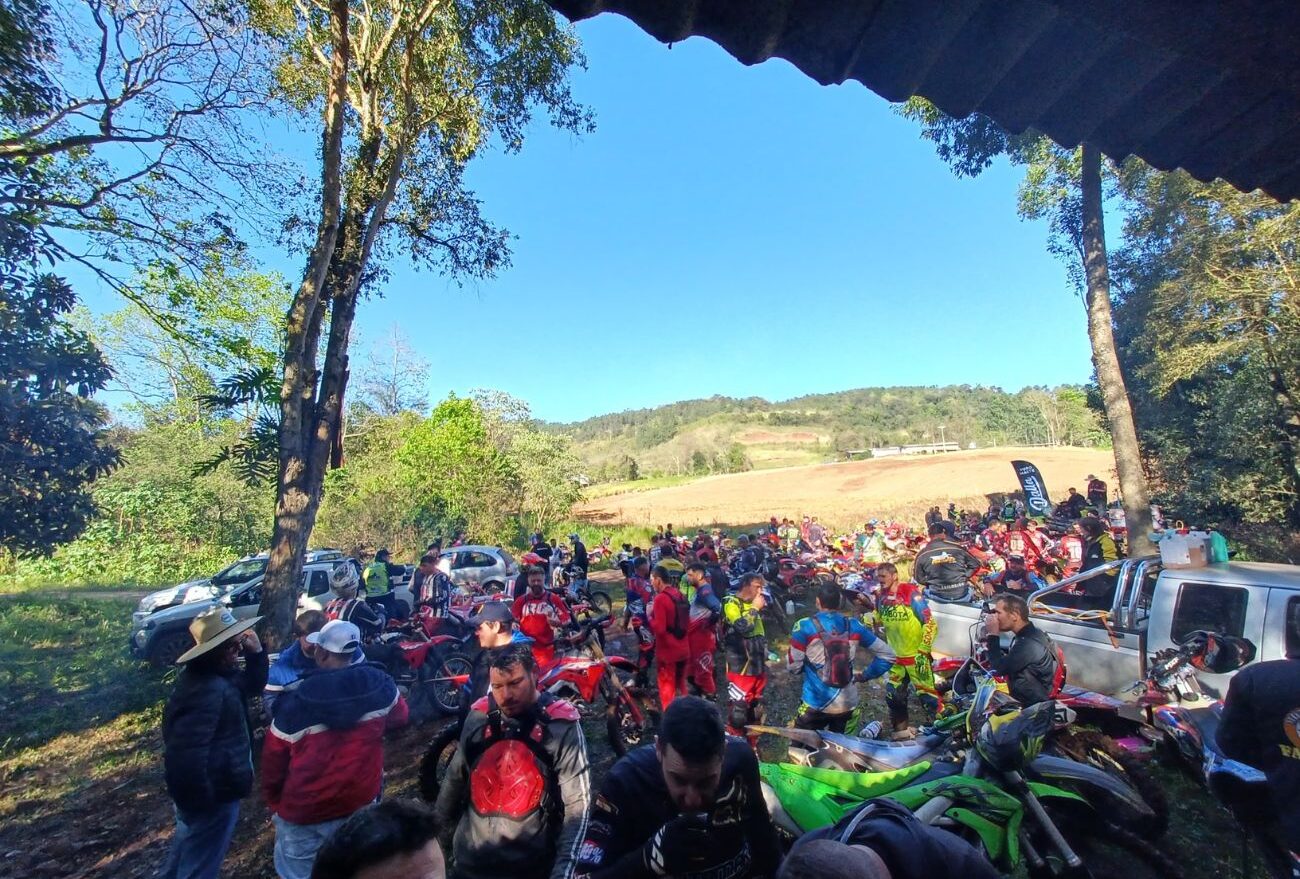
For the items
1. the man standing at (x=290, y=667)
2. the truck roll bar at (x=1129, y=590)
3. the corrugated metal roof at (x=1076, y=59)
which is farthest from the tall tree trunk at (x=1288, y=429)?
the man standing at (x=290, y=667)

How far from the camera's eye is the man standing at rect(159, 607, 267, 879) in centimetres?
309

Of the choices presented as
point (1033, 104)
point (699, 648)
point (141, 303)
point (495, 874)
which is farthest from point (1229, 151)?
point (141, 303)

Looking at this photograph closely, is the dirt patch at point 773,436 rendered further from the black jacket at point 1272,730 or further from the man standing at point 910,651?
the black jacket at point 1272,730

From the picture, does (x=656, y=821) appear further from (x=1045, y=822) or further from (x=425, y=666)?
(x=425, y=666)

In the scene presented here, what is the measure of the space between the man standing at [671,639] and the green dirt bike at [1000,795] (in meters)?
2.62

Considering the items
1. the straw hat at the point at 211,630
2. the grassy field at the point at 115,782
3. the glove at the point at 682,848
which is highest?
the straw hat at the point at 211,630

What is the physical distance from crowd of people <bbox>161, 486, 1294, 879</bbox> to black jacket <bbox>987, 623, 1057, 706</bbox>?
0.01m

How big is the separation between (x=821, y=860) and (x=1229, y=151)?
2.27 metres

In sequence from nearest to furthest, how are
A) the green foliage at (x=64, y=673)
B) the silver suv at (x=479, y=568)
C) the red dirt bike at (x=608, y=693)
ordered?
the red dirt bike at (x=608, y=693) < the green foliage at (x=64, y=673) < the silver suv at (x=479, y=568)

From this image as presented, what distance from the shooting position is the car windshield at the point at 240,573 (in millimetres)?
11094

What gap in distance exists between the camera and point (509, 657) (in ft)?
8.61

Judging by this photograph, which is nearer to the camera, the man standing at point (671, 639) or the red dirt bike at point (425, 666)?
the man standing at point (671, 639)

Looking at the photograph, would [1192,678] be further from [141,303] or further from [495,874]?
[141,303]

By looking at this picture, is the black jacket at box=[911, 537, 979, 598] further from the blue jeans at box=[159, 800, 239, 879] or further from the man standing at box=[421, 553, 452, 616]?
the blue jeans at box=[159, 800, 239, 879]
